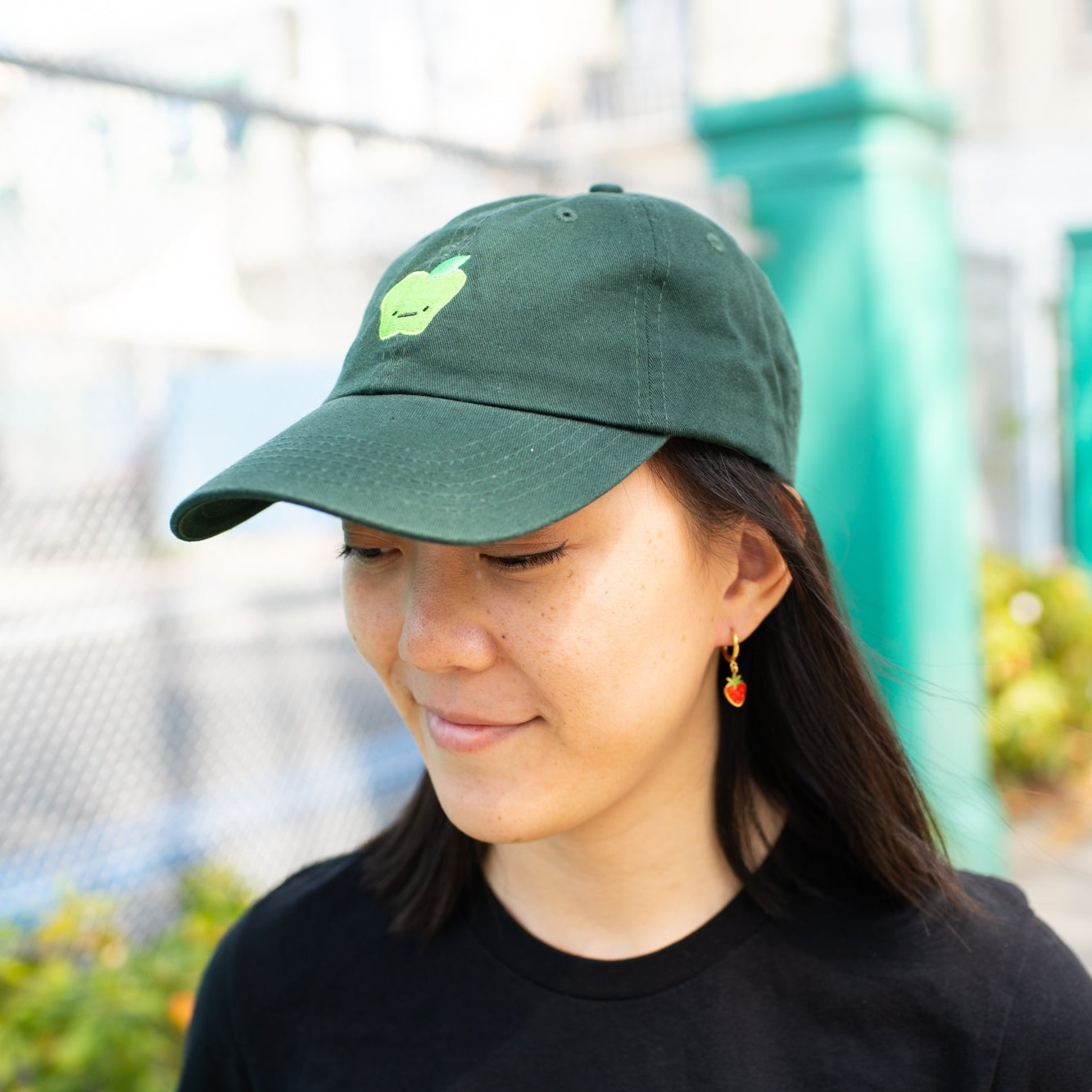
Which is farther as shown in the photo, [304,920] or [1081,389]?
[1081,389]

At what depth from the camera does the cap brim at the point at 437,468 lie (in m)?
1.00

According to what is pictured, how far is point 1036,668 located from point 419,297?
4688 mm

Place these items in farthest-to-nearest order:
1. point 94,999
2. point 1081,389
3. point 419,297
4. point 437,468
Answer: point 1081,389
point 94,999
point 419,297
point 437,468

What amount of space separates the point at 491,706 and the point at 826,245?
2.27m

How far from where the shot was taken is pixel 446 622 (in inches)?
43.3

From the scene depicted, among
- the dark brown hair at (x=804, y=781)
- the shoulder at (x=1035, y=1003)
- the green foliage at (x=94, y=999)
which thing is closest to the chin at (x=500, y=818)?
the dark brown hair at (x=804, y=781)

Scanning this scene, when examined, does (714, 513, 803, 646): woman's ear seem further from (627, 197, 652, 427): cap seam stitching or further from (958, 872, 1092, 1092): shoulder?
(958, 872, 1092, 1092): shoulder

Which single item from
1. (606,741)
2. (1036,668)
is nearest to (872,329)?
(606,741)

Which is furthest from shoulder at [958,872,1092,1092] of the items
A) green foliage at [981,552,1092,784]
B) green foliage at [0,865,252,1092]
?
green foliage at [981,552,1092,784]

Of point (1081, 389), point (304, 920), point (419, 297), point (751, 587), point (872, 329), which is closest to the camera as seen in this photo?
point (419, 297)

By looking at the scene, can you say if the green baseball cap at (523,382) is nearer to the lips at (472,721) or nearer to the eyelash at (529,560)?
the eyelash at (529,560)

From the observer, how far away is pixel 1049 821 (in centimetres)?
464

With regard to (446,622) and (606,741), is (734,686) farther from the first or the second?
(446,622)

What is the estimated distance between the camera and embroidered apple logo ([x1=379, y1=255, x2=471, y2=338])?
3.76 feet
